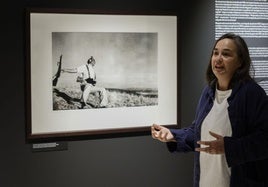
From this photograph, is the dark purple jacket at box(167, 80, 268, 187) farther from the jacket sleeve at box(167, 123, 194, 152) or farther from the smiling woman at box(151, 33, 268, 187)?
the jacket sleeve at box(167, 123, 194, 152)

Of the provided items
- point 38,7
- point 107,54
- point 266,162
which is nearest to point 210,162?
point 266,162

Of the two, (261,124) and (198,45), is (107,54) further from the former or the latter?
(261,124)

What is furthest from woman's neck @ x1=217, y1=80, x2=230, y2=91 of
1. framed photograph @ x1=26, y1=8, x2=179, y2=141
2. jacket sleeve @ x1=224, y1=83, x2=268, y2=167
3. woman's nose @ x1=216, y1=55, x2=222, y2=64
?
framed photograph @ x1=26, y1=8, x2=179, y2=141

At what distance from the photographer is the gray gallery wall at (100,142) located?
271 cm

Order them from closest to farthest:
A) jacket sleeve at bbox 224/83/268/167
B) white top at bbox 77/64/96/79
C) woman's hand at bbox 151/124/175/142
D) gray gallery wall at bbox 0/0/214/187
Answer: jacket sleeve at bbox 224/83/268/167
woman's hand at bbox 151/124/175/142
gray gallery wall at bbox 0/0/214/187
white top at bbox 77/64/96/79

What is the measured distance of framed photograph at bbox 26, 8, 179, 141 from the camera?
2.73m

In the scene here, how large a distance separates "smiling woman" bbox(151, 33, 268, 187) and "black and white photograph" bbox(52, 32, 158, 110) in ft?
2.21

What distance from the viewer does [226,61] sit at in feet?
7.33

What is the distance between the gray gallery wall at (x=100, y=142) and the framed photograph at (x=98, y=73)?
68 mm

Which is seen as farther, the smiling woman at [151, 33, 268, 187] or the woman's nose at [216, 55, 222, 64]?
the woman's nose at [216, 55, 222, 64]

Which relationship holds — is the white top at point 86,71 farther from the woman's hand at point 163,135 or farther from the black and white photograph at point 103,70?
the woman's hand at point 163,135

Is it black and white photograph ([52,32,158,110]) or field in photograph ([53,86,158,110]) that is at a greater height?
black and white photograph ([52,32,158,110])

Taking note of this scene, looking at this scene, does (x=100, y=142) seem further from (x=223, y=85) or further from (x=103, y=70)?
(x=223, y=85)

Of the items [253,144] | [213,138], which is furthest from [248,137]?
[213,138]
